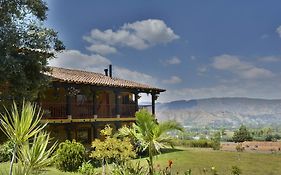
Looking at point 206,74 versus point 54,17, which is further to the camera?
point 206,74

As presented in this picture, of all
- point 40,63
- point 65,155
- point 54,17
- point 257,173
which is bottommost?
point 257,173

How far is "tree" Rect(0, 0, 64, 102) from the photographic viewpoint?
13596 millimetres

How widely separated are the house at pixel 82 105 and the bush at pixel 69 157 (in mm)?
4894

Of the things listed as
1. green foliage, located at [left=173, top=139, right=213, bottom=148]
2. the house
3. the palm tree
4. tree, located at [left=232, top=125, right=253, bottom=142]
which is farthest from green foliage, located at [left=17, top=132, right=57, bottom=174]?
tree, located at [left=232, top=125, right=253, bottom=142]

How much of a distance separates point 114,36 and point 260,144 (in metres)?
21.8

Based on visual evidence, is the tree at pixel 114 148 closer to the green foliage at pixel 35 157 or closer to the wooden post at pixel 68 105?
the green foliage at pixel 35 157

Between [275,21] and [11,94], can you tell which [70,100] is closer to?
[11,94]

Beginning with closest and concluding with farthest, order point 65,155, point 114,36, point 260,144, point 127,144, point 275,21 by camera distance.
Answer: point 127,144 → point 65,155 → point 260,144 → point 275,21 → point 114,36

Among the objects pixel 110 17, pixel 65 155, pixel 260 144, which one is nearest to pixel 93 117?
pixel 65 155

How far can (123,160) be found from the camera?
540 inches

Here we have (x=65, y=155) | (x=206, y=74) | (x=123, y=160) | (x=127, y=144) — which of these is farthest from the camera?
(x=206, y=74)

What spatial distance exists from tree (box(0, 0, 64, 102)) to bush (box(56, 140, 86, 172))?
4.48 m

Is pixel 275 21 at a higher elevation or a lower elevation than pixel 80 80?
higher

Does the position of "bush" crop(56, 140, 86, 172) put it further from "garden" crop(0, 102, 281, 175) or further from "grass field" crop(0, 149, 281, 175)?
"grass field" crop(0, 149, 281, 175)
